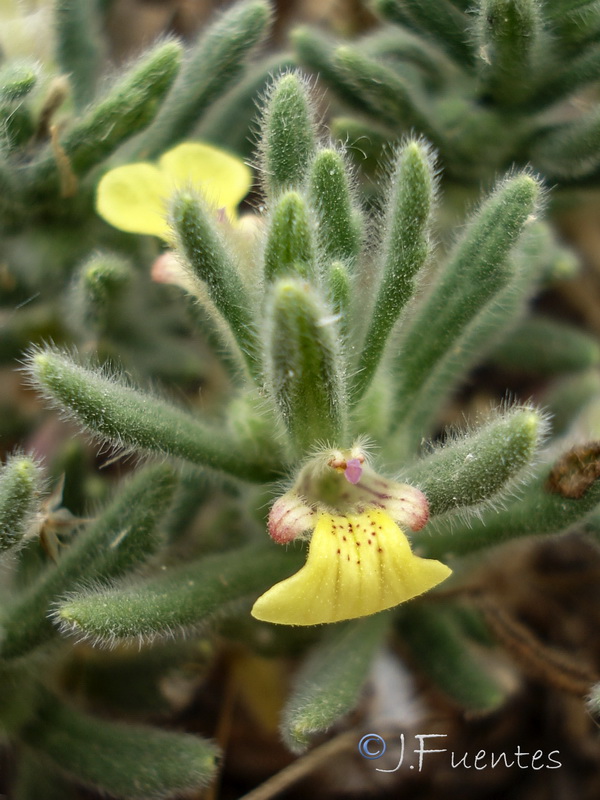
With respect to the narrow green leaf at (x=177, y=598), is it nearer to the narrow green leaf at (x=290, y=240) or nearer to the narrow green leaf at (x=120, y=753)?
the narrow green leaf at (x=120, y=753)

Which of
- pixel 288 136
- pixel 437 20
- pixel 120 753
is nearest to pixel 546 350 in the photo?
pixel 437 20

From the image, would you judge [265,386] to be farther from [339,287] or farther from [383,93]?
[383,93]

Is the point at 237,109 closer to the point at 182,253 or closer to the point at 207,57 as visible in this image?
the point at 207,57

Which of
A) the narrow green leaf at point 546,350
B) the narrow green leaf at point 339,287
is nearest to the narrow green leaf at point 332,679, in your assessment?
the narrow green leaf at point 339,287

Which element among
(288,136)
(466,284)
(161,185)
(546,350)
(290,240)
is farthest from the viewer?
(546,350)

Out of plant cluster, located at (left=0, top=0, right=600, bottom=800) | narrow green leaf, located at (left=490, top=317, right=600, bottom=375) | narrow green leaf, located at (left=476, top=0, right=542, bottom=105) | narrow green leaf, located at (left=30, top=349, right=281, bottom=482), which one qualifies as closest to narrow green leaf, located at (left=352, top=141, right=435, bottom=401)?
plant cluster, located at (left=0, top=0, right=600, bottom=800)

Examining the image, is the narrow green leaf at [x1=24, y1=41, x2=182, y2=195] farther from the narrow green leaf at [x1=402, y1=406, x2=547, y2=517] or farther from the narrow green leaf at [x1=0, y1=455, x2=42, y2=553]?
the narrow green leaf at [x1=402, y1=406, x2=547, y2=517]

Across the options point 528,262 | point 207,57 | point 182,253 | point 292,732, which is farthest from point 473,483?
point 207,57
